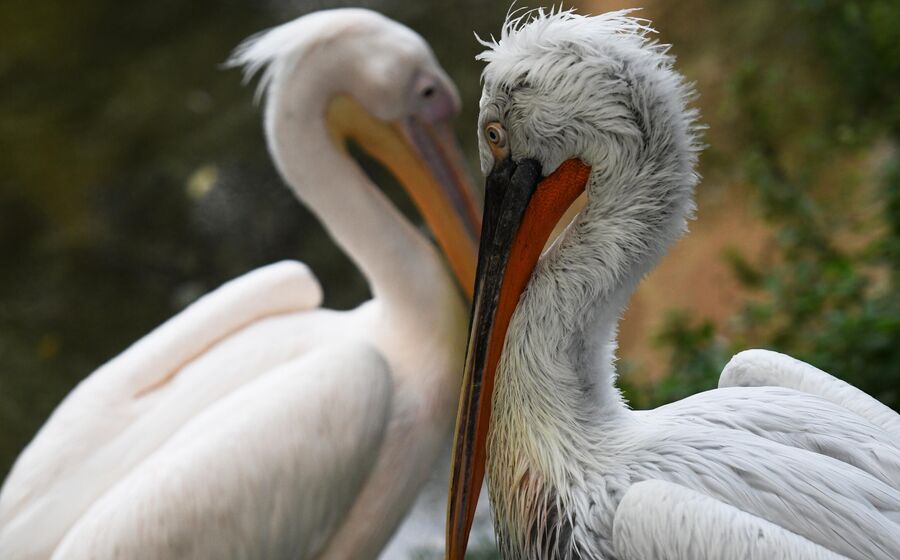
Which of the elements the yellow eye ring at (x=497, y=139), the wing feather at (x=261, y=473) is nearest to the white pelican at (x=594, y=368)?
the yellow eye ring at (x=497, y=139)

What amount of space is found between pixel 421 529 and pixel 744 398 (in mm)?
2106

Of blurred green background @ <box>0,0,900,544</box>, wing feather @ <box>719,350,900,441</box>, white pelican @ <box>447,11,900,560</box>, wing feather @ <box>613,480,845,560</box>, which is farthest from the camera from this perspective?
blurred green background @ <box>0,0,900,544</box>

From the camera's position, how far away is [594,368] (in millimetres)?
1705

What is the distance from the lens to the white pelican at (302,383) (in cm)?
232

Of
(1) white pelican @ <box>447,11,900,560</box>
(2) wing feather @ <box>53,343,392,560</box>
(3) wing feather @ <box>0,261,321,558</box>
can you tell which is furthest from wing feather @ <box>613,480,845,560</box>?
(3) wing feather @ <box>0,261,321,558</box>

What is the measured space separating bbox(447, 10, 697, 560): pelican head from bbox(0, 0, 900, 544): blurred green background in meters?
1.57

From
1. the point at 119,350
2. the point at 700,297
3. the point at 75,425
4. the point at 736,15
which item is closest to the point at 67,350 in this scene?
the point at 119,350

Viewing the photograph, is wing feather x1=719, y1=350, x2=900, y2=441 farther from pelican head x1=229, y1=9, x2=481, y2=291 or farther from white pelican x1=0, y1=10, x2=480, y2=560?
pelican head x1=229, y1=9, x2=481, y2=291

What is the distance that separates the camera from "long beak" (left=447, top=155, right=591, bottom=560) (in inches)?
67.5

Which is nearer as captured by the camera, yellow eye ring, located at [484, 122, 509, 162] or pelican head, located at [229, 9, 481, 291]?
yellow eye ring, located at [484, 122, 509, 162]

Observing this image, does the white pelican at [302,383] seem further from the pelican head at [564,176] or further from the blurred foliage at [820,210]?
the blurred foliage at [820,210]

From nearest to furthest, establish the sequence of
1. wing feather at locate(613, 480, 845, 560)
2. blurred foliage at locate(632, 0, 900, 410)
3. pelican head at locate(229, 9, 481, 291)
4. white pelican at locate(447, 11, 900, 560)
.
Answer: wing feather at locate(613, 480, 845, 560)
white pelican at locate(447, 11, 900, 560)
pelican head at locate(229, 9, 481, 291)
blurred foliage at locate(632, 0, 900, 410)

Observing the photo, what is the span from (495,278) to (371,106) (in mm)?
1278

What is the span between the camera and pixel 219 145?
578cm
